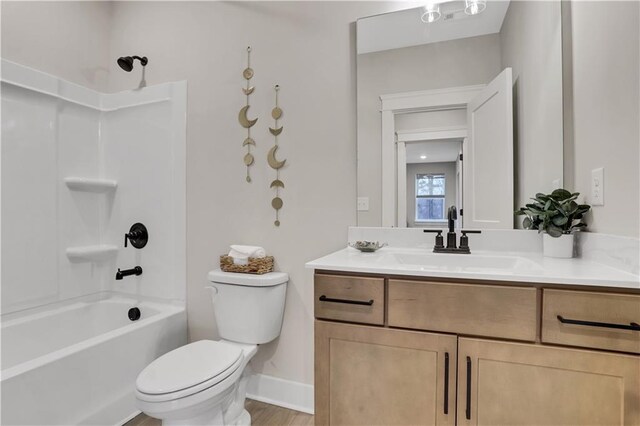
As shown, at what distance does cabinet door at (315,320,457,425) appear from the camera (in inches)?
41.2

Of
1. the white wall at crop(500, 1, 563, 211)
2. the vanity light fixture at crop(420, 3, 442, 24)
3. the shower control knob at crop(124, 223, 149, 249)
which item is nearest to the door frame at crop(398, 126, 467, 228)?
the white wall at crop(500, 1, 563, 211)

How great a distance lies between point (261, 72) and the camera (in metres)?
1.95

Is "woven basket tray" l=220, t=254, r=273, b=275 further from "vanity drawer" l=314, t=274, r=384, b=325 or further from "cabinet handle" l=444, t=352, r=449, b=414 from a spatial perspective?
"cabinet handle" l=444, t=352, r=449, b=414

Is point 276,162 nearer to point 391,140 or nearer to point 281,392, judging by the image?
point 391,140

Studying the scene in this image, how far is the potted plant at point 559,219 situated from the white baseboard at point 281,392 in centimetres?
142

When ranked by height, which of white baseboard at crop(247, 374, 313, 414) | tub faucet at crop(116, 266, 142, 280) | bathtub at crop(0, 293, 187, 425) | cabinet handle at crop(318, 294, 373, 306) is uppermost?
cabinet handle at crop(318, 294, 373, 306)

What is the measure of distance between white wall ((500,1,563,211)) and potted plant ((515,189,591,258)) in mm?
144

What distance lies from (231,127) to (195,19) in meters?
0.79

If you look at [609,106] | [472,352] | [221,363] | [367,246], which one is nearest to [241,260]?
[221,363]

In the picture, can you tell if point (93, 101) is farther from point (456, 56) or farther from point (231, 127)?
point (456, 56)

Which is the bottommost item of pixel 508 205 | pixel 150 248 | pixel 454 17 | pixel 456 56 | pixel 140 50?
pixel 150 248

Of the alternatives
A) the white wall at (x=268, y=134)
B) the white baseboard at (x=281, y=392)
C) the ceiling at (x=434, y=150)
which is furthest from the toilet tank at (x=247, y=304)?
the ceiling at (x=434, y=150)

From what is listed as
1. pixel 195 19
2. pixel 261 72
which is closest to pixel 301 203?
pixel 261 72

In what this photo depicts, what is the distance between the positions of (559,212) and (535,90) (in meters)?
0.59
